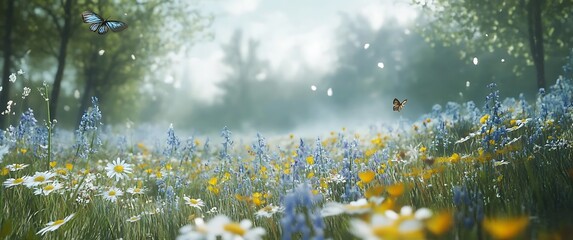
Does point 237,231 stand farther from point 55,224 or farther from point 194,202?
point 194,202

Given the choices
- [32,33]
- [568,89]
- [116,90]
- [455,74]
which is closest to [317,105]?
[455,74]

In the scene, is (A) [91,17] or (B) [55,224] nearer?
(B) [55,224]

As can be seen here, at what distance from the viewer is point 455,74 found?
30484mm

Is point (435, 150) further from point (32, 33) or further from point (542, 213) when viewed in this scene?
point (32, 33)

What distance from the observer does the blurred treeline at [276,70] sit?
16.7 meters

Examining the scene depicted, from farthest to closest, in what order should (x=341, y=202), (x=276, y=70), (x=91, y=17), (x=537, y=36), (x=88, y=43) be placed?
(x=276, y=70), (x=88, y=43), (x=537, y=36), (x=91, y=17), (x=341, y=202)

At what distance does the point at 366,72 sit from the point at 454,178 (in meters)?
35.4

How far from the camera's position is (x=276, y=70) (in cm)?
4894

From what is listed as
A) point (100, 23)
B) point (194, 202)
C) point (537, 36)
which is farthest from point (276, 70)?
point (194, 202)

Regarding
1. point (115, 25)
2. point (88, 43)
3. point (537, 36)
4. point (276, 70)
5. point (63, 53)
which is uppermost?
point (276, 70)

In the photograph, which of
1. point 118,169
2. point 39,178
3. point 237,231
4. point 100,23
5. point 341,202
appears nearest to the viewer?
point 237,231

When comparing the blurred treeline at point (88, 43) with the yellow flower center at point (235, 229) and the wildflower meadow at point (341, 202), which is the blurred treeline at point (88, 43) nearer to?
the wildflower meadow at point (341, 202)

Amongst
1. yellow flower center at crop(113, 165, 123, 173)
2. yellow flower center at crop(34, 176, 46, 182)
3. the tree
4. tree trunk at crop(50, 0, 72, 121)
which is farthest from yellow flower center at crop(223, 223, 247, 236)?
tree trunk at crop(50, 0, 72, 121)

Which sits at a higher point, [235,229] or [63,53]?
[63,53]
